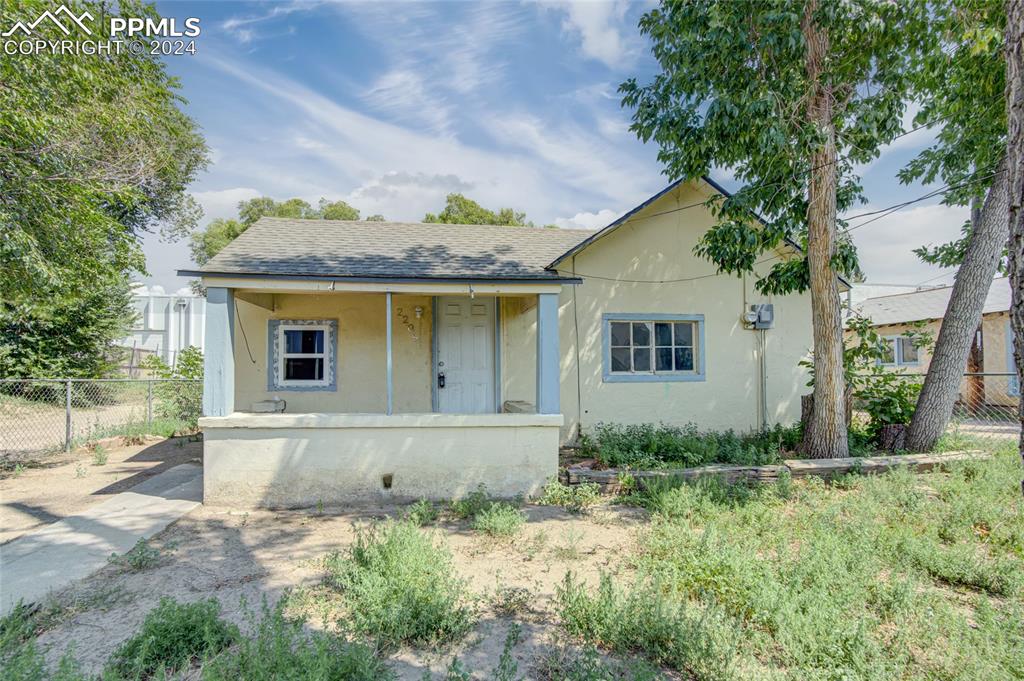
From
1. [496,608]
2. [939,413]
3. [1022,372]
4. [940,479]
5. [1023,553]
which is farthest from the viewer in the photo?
[939,413]

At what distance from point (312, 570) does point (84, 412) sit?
40.0ft

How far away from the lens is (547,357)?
6.61 m

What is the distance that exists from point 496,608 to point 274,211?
2614 cm

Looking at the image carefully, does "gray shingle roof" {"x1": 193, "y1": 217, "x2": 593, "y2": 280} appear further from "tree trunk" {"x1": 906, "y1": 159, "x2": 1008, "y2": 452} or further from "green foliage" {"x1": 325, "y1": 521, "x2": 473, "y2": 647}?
"tree trunk" {"x1": 906, "y1": 159, "x2": 1008, "y2": 452}

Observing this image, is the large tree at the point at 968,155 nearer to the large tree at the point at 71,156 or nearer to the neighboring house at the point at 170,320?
the large tree at the point at 71,156

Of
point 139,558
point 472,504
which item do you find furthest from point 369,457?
point 139,558

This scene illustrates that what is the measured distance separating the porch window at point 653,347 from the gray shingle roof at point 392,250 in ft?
5.34

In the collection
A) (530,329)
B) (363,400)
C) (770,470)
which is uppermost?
(530,329)

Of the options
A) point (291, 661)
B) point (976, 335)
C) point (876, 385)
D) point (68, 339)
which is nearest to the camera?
point (291, 661)

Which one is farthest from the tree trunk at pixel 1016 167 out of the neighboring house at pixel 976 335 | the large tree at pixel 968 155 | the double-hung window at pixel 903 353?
the double-hung window at pixel 903 353

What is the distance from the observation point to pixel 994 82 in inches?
258

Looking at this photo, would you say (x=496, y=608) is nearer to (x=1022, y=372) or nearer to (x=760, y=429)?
(x=1022, y=372)

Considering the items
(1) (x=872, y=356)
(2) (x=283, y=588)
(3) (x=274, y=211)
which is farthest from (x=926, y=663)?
(3) (x=274, y=211)

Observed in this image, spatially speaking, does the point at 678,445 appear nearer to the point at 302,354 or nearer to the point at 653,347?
the point at 653,347
